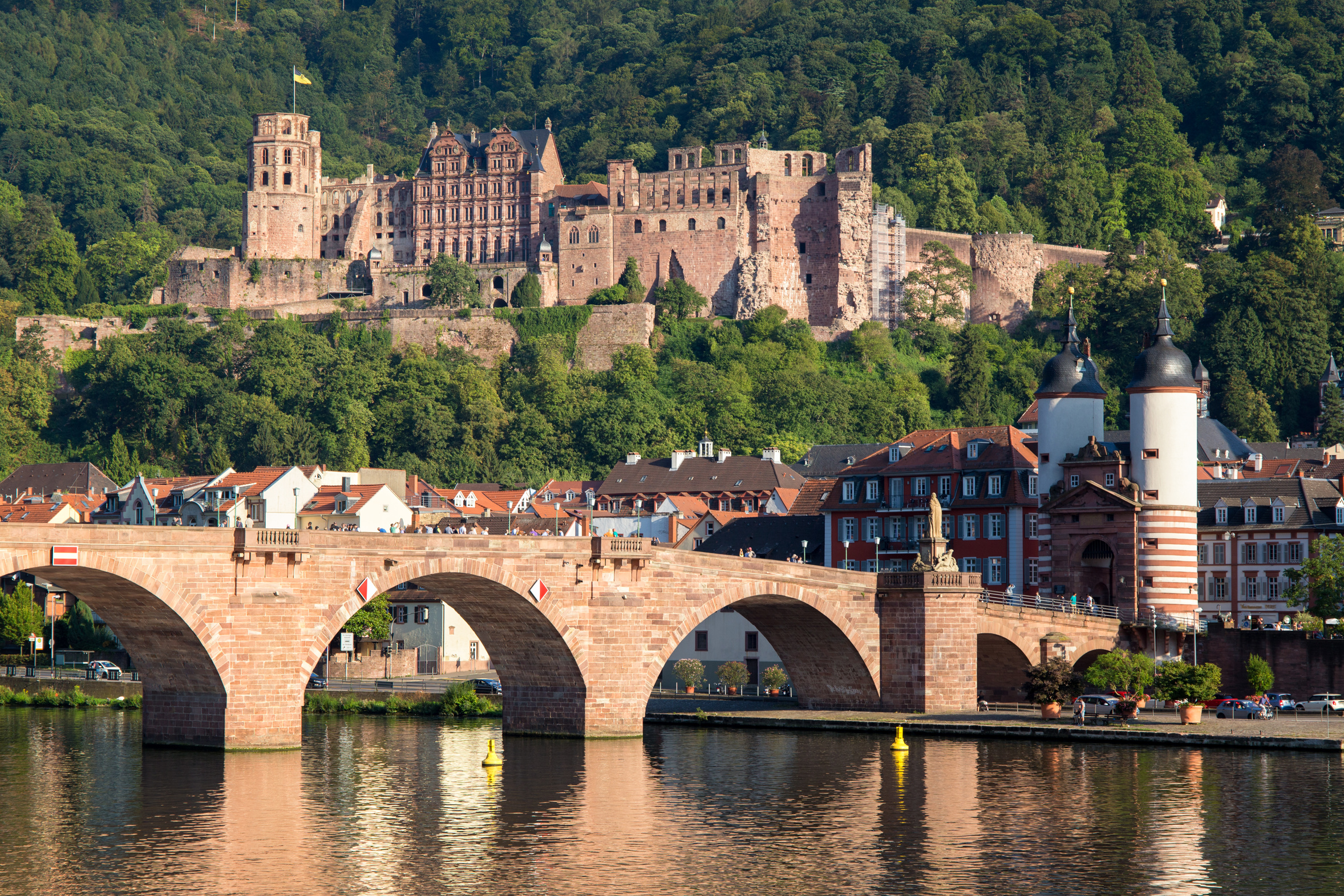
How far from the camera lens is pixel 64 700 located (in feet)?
258

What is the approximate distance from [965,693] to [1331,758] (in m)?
13.5

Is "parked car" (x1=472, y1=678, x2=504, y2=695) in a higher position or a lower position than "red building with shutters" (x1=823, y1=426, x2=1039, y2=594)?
lower

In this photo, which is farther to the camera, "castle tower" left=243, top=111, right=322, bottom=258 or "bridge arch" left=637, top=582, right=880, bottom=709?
"castle tower" left=243, top=111, right=322, bottom=258

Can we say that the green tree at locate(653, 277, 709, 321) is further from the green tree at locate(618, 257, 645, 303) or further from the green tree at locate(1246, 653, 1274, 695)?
the green tree at locate(1246, 653, 1274, 695)

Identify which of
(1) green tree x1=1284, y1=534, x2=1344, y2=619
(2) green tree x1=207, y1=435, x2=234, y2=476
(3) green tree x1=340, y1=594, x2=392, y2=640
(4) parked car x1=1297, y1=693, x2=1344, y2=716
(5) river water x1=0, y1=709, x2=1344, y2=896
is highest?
(2) green tree x1=207, y1=435, x2=234, y2=476

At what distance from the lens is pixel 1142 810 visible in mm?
48688

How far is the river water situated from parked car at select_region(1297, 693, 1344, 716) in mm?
11353

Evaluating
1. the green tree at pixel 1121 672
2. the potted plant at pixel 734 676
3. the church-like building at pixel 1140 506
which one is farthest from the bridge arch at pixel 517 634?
the church-like building at pixel 1140 506

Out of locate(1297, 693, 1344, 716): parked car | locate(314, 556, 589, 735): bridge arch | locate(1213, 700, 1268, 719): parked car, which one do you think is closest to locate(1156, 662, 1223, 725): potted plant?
locate(1213, 700, 1268, 719): parked car

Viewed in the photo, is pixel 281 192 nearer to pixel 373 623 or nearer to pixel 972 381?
pixel 972 381

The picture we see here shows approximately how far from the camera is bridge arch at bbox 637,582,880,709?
205 ft

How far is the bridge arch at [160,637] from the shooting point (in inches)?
2028

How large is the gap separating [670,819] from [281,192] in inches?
4986

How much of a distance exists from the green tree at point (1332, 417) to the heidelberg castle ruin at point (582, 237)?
38.7 m
